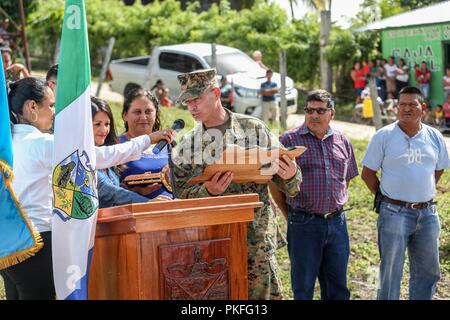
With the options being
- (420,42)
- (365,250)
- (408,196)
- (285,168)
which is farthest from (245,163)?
(420,42)

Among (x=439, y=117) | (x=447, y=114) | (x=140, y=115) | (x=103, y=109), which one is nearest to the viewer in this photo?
(x=103, y=109)

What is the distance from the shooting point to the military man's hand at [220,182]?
461cm

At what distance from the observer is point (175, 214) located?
389 centimetres

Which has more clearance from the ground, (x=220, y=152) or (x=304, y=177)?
(x=220, y=152)

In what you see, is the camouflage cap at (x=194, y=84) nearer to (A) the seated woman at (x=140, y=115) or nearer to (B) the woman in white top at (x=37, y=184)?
(B) the woman in white top at (x=37, y=184)

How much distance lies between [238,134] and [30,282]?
1572mm

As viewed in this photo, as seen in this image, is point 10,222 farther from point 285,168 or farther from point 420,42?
point 420,42

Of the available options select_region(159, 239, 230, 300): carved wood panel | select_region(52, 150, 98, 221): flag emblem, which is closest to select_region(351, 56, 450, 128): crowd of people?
select_region(159, 239, 230, 300): carved wood panel

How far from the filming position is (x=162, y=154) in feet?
18.2

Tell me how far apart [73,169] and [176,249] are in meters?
0.67

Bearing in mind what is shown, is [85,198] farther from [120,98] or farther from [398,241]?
[120,98]

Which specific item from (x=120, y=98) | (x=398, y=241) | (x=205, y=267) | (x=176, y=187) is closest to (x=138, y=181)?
(x=176, y=187)

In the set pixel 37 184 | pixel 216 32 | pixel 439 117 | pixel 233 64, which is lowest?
pixel 439 117

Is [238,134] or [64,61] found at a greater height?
[64,61]
